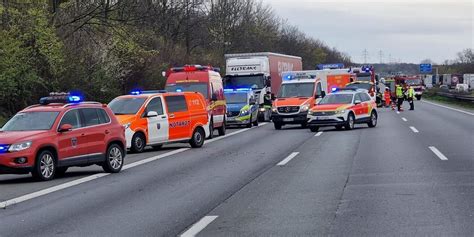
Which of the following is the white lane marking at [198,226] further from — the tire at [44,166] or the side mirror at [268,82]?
the side mirror at [268,82]

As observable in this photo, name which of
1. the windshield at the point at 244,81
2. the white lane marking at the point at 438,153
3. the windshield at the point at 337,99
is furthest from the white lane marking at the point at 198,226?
the windshield at the point at 244,81

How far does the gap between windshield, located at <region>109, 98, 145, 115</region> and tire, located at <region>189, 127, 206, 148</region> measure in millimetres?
2085

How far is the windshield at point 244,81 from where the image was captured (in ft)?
125

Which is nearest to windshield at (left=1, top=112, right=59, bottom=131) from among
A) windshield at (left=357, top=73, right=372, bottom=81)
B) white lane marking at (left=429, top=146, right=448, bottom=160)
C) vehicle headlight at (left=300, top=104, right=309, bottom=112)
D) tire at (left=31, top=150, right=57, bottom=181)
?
tire at (left=31, top=150, right=57, bottom=181)

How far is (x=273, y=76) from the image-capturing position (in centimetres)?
4053

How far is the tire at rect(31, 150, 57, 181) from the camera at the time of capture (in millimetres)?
13336

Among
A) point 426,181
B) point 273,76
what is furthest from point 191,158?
point 273,76

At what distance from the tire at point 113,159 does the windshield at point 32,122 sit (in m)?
1.49

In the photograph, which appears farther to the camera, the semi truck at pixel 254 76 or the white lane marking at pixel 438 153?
the semi truck at pixel 254 76

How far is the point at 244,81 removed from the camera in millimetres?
38250

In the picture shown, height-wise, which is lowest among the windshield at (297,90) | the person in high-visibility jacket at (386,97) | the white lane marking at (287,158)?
the person in high-visibility jacket at (386,97)

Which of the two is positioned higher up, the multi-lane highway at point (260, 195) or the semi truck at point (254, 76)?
the semi truck at point (254, 76)

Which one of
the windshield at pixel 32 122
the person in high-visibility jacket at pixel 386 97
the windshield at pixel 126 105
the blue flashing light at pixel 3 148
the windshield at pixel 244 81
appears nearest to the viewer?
the blue flashing light at pixel 3 148

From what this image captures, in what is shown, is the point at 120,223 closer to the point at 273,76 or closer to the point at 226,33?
the point at 273,76
